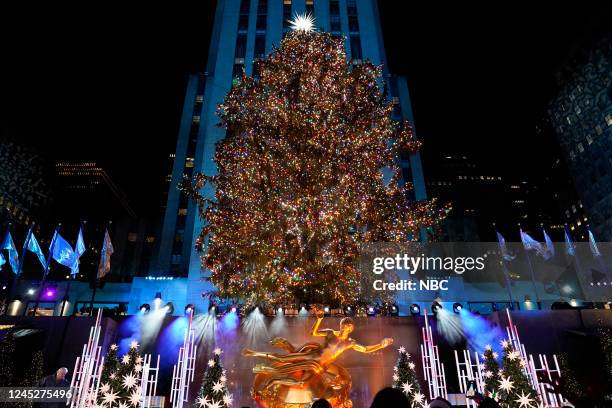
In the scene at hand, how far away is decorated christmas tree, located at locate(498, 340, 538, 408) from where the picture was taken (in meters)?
6.41

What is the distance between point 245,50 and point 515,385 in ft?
80.1

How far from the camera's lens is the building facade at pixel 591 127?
33.1m

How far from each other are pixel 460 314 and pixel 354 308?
3.29 meters

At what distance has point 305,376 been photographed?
25.0 feet

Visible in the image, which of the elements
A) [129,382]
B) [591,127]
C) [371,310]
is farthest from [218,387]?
[591,127]

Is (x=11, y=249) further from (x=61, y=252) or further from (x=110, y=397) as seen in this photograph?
(x=110, y=397)

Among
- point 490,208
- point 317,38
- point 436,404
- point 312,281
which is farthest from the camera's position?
point 490,208

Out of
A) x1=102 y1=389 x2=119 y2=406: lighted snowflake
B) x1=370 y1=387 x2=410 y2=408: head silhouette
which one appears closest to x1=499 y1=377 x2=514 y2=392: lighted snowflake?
x1=370 y1=387 x2=410 y2=408: head silhouette

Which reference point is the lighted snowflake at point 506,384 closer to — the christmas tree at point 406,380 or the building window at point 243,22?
the christmas tree at point 406,380

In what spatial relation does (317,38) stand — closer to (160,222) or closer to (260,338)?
(260,338)

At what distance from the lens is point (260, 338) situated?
1084 cm

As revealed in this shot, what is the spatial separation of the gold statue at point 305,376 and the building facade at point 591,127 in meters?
37.4

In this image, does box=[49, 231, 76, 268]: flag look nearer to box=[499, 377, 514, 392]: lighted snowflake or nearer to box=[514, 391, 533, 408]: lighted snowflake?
box=[499, 377, 514, 392]: lighted snowflake

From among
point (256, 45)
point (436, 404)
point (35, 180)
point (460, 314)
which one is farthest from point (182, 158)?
point (436, 404)
